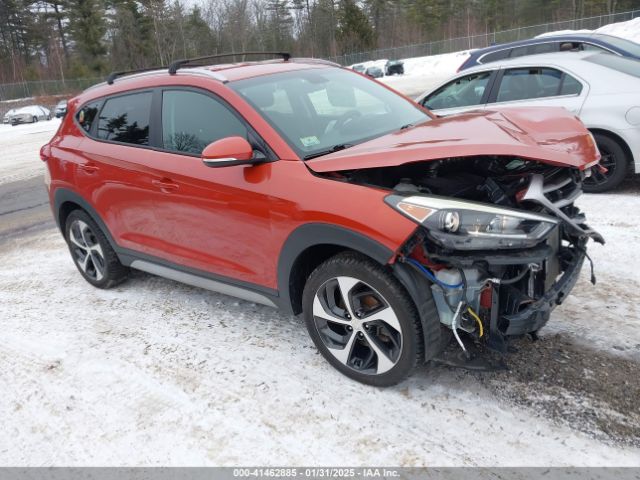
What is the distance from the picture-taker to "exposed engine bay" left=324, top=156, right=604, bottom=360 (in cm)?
257

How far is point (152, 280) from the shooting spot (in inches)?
201

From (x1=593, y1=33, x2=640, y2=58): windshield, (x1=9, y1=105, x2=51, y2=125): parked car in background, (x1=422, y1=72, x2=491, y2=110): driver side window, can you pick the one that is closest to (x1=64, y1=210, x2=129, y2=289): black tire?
(x1=422, y1=72, x2=491, y2=110): driver side window

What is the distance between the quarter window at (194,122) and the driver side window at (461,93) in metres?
4.46

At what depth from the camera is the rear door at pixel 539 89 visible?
6160mm

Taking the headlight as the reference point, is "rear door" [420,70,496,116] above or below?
above

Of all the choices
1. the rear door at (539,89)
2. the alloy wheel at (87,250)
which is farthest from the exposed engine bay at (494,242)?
the rear door at (539,89)

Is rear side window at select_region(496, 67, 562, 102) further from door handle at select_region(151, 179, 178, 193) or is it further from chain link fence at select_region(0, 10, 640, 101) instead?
chain link fence at select_region(0, 10, 640, 101)

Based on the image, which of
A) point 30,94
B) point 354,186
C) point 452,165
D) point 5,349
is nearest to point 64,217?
point 5,349

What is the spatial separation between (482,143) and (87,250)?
12.3 feet

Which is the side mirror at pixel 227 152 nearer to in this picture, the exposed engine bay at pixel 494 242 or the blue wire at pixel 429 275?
the exposed engine bay at pixel 494 242

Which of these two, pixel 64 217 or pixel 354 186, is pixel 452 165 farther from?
pixel 64 217

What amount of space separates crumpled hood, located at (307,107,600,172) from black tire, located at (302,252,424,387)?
56 centimetres

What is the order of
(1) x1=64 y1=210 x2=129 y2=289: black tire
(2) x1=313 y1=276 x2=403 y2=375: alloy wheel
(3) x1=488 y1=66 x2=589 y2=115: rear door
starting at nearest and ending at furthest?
(2) x1=313 y1=276 x2=403 y2=375: alloy wheel
(1) x1=64 y1=210 x2=129 y2=289: black tire
(3) x1=488 y1=66 x2=589 y2=115: rear door

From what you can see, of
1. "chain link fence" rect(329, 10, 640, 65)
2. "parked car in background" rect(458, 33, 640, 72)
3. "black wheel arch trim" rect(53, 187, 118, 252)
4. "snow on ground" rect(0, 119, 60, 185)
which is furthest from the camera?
"chain link fence" rect(329, 10, 640, 65)
